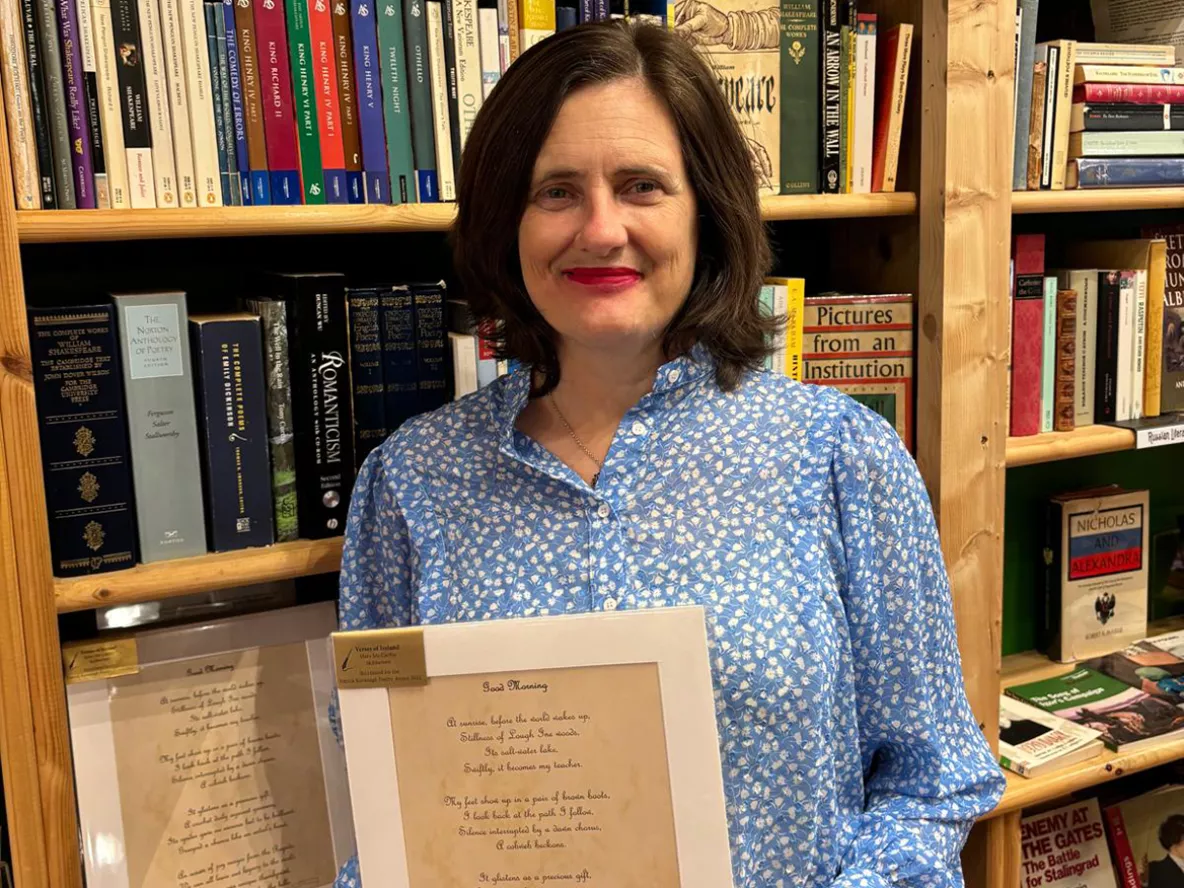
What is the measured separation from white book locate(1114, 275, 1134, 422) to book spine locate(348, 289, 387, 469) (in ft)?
3.79

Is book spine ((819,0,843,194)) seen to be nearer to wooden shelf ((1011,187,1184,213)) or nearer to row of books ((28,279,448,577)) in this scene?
wooden shelf ((1011,187,1184,213))

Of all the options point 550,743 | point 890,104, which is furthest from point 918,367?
point 550,743

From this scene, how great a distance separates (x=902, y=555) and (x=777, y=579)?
140 mm

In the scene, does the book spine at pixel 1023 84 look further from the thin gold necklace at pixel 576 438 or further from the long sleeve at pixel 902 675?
the thin gold necklace at pixel 576 438

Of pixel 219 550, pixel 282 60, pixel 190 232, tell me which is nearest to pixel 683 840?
pixel 219 550

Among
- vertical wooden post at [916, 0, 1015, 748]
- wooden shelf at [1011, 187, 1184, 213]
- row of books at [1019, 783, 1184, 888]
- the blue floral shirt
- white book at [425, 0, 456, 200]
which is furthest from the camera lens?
row of books at [1019, 783, 1184, 888]

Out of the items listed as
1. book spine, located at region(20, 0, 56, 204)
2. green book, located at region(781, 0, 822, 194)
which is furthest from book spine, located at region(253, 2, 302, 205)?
green book, located at region(781, 0, 822, 194)

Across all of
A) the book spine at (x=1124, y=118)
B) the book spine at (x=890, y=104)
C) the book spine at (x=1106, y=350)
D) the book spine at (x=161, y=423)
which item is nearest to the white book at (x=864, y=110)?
the book spine at (x=890, y=104)

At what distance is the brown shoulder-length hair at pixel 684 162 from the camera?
114 cm

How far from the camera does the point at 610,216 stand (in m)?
1.10

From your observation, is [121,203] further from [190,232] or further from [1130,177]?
[1130,177]

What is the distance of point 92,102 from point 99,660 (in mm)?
606

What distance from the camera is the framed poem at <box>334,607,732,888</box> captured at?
3.26 feet

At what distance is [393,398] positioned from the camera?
4.50 ft
